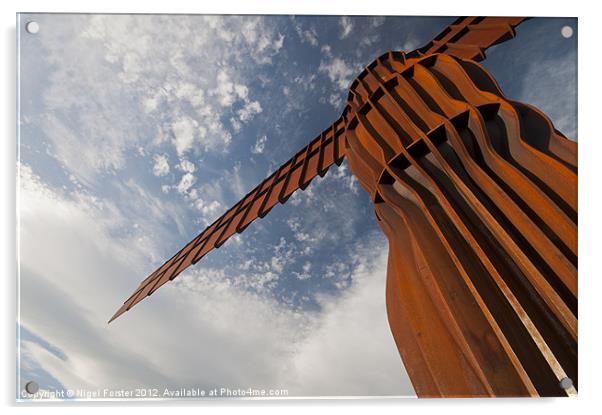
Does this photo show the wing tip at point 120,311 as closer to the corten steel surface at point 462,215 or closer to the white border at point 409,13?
the corten steel surface at point 462,215

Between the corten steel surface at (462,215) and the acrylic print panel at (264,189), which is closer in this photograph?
the corten steel surface at (462,215)

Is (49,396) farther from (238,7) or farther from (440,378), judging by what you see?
(238,7)

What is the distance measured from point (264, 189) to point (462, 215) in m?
1.31

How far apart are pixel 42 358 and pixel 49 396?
22cm

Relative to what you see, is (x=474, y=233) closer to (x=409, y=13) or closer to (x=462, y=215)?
(x=462, y=215)

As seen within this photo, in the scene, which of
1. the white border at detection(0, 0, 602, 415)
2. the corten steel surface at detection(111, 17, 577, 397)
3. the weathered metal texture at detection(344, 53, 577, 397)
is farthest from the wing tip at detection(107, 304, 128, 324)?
the weathered metal texture at detection(344, 53, 577, 397)

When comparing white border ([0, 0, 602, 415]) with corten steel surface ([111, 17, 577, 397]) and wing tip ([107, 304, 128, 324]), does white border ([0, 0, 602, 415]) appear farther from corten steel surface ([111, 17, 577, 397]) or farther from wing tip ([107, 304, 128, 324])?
wing tip ([107, 304, 128, 324])

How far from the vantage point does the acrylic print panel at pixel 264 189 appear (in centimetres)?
264

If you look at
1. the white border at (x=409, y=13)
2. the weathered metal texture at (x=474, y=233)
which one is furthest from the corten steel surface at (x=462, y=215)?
the white border at (x=409, y=13)

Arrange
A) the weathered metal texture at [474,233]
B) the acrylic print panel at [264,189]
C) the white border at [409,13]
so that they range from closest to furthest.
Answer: the weathered metal texture at [474,233] → the acrylic print panel at [264,189] → the white border at [409,13]

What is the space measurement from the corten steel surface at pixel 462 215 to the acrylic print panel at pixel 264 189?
16 millimetres

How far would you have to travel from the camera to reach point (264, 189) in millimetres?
3166

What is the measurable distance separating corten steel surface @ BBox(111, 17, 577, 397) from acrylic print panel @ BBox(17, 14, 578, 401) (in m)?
0.02
